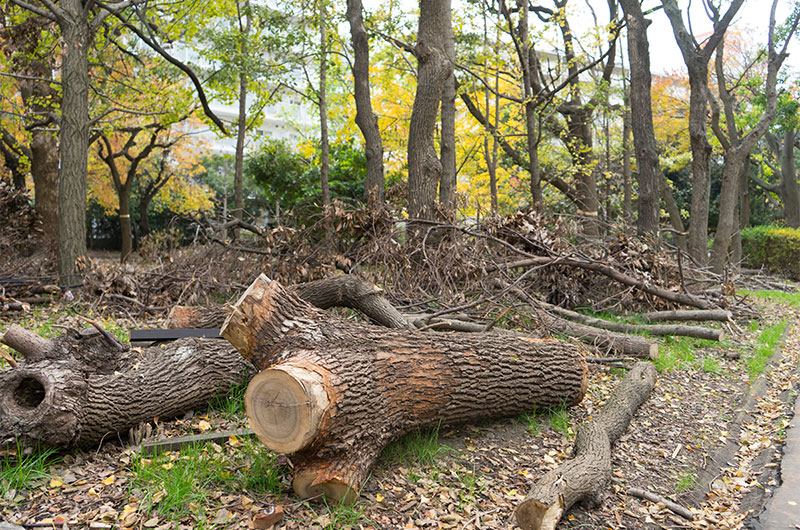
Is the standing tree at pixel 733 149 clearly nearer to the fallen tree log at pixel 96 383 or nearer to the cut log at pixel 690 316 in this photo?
the cut log at pixel 690 316

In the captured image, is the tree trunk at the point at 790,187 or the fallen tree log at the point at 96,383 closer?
the fallen tree log at the point at 96,383

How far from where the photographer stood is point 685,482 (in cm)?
391

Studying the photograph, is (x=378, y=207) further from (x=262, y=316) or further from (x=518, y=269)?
(x=262, y=316)

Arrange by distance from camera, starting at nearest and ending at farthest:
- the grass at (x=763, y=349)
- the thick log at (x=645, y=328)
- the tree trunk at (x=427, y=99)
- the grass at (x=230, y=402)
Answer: the grass at (x=230, y=402)
the grass at (x=763, y=349)
the thick log at (x=645, y=328)
the tree trunk at (x=427, y=99)

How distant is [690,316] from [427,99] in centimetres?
457

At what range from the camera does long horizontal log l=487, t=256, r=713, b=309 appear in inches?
282

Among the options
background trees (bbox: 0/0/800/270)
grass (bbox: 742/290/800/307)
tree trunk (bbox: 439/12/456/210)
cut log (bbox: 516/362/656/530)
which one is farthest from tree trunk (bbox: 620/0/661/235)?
cut log (bbox: 516/362/656/530)

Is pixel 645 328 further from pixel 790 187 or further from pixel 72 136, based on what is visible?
pixel 790 187

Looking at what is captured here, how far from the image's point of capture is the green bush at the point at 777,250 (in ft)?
58.7

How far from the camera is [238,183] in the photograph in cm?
1329

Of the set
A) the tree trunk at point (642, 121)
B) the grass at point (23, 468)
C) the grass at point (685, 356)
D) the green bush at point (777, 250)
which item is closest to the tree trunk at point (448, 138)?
the tree trunk at point (642, 121)

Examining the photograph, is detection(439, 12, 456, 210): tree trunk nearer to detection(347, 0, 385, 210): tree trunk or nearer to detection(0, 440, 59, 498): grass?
detection(347, 0, 385, 210): tree trunk

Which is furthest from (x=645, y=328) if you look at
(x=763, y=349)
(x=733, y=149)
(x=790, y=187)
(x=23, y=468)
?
(x=790, y=187)

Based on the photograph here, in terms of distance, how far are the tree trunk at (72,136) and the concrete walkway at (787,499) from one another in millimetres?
8890
